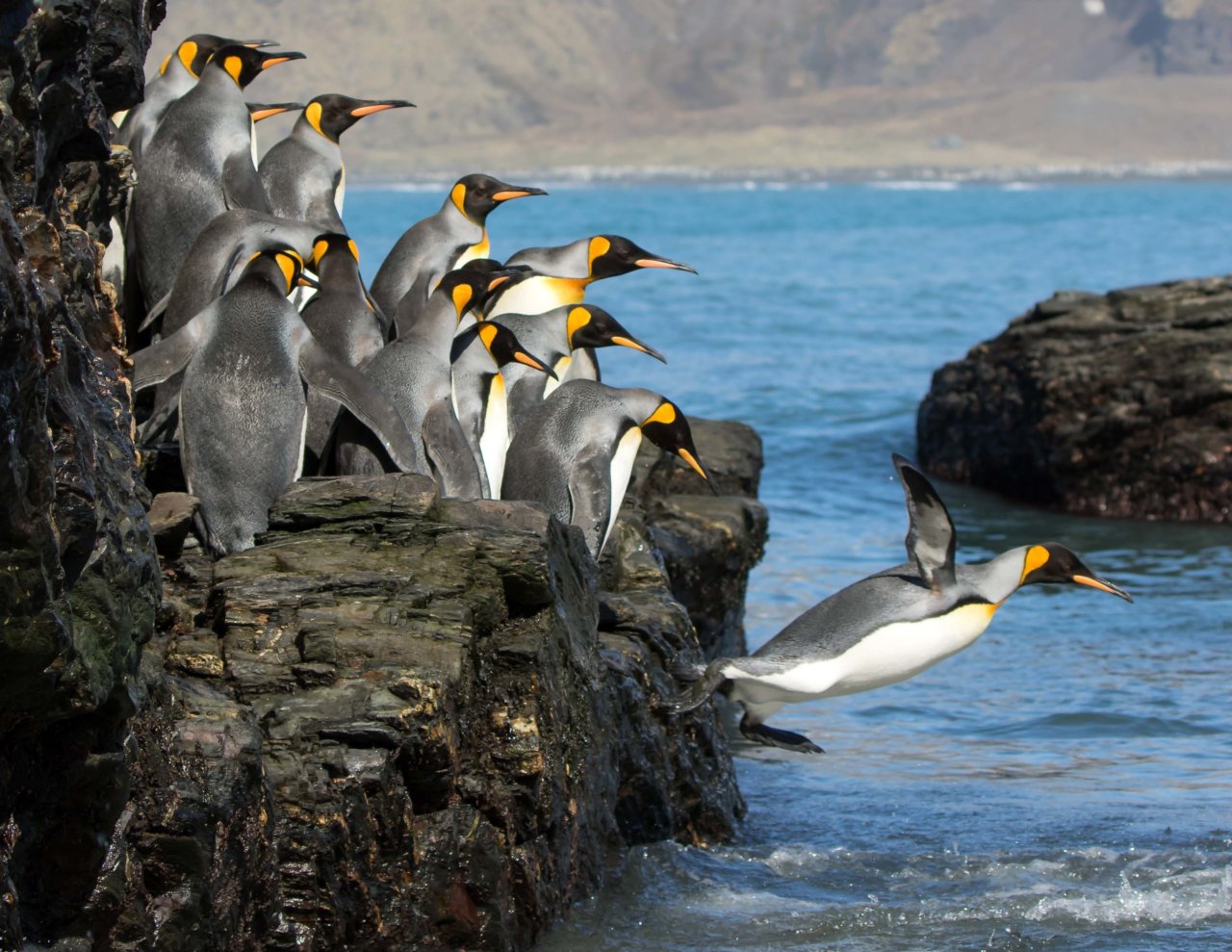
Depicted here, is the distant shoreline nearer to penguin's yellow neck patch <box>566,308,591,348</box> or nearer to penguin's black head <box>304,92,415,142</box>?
penguin's black head <box>304,92,415,142</box>

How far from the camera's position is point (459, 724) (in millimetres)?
4129

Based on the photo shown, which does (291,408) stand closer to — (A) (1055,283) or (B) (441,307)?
(B) (441,307)

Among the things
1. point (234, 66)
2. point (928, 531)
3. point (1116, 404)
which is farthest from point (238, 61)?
point (1116, 404)

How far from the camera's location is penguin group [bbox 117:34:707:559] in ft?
16.6

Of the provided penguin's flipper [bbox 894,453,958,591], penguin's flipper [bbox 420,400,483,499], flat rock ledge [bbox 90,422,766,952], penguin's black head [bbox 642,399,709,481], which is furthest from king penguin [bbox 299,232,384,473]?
penguin's flipper [bbox 894,453,958,591]

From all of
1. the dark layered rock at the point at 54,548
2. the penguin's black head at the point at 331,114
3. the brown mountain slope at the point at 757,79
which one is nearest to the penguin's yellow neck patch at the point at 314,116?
the penguin's black head at the point at 331,114

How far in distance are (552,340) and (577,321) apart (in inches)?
5.3

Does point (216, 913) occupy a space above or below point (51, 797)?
below

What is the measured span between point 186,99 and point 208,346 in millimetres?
1937

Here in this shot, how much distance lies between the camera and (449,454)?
17.8 feet

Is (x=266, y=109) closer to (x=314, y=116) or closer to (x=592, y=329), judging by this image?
(x=314, y=116)

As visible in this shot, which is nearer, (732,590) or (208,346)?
(208,346)

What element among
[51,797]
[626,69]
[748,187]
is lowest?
[51,797]

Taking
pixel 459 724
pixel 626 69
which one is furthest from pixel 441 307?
pixel 626 69
